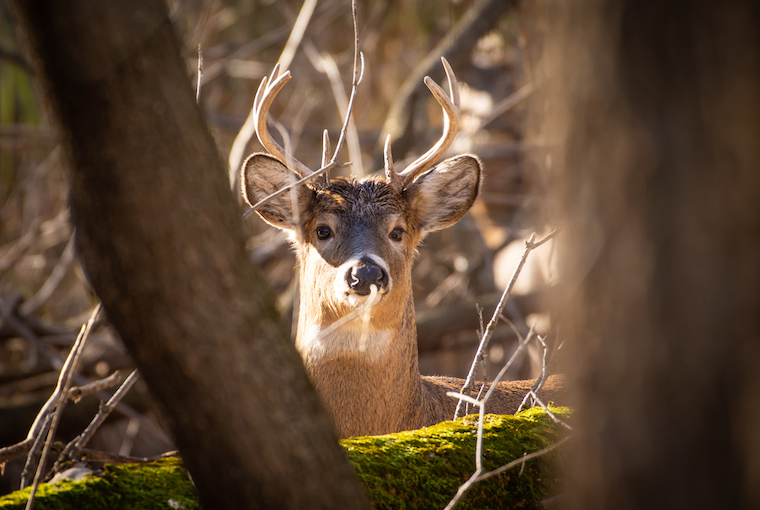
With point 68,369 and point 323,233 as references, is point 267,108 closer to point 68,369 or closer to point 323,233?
point 323,233

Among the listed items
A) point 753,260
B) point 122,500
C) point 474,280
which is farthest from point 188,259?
point 474,280

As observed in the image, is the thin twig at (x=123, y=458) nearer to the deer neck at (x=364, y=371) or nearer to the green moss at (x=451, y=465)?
the green moss at (x=451, y=465)

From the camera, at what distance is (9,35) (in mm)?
9141

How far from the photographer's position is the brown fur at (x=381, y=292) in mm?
4258

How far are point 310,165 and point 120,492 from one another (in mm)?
9123

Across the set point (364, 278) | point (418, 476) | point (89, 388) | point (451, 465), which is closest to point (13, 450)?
point (89, 388)

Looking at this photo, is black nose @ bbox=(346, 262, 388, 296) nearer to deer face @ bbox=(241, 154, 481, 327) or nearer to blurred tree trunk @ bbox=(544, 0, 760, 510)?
deer face @ bbox=(241, 154, 481, 327)

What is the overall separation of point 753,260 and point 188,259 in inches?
49.5

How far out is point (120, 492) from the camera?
2.10 meters

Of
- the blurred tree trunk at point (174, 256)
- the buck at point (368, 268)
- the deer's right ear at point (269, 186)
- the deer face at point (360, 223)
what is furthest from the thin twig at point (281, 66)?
the blurred tree trunk at point (174, 256)

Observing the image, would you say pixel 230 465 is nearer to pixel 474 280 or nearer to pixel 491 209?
pixel 474 280

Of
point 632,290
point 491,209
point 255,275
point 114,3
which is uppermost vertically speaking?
point 491,209

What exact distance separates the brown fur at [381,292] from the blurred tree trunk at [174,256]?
2.35 meters

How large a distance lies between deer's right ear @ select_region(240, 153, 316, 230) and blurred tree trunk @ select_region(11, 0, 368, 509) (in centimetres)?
285
